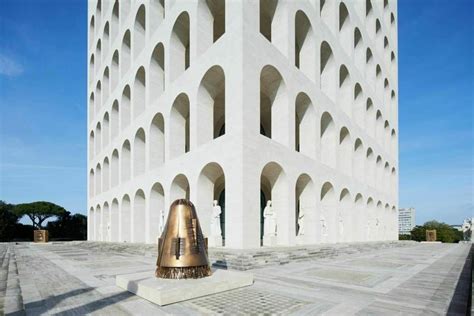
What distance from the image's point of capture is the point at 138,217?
25594 mm

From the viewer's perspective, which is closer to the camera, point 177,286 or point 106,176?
point 177,286

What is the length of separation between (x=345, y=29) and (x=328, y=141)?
11.3m

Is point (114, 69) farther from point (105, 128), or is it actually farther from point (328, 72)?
point (328, 72)

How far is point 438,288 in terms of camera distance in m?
7.23

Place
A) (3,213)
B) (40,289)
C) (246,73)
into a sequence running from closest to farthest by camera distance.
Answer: (40,289) → (246,73) → (3,213)

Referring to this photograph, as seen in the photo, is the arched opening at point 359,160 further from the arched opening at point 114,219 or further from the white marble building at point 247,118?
the arched opening at point 114,219

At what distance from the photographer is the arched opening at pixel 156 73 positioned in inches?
923

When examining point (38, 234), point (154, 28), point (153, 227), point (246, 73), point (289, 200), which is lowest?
point (38, 234)

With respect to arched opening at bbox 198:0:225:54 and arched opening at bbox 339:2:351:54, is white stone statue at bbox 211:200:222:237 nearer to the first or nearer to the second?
arched opening at bbox 198:0:225:54

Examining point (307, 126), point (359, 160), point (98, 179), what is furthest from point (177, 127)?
point (98, 179)

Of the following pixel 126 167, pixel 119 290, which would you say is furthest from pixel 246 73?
pixel 126 167

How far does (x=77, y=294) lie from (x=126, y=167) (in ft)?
78.9

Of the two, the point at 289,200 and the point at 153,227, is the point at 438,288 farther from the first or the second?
the point at 153,227

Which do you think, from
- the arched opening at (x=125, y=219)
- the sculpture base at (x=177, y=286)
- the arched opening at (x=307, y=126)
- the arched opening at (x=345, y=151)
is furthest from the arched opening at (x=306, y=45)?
the arched opening at (x=125, y=219)
